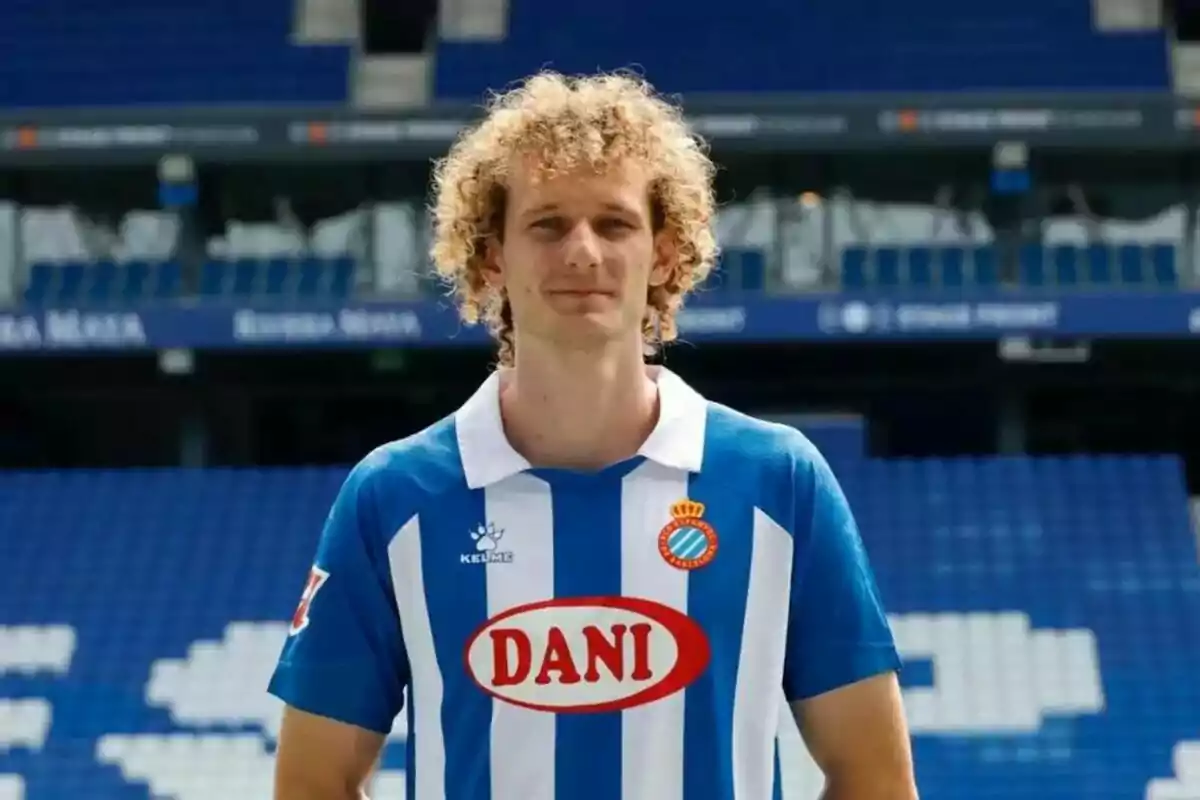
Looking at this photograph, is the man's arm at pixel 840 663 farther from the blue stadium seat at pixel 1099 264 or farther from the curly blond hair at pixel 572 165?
the blue stadium seat at pixel 1099 264

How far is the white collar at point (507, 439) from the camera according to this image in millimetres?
1769

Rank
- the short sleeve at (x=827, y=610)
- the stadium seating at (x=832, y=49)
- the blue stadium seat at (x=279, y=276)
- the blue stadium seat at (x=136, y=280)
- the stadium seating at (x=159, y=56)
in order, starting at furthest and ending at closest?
the stadium seating at (x=159, y=56), the stadium seating at (x=832, y=49), the blue stadium seat at (x=136, y=280), the blue stadium seat at (x=279, y=276), the short sleeve at (x=827, y=610)

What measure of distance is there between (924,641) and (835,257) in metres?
3.50

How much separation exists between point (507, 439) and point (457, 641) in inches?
9.7

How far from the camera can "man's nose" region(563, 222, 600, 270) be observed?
1.65 metres

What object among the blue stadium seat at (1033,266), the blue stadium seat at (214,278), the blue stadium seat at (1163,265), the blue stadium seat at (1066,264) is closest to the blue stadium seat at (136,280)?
the blue stadium seat at (214,278)

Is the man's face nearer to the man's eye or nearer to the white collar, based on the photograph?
the man's eye

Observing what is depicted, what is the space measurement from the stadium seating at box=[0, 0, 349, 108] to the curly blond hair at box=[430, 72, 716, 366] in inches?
512

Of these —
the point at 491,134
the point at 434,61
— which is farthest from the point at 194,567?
the point at 491,134

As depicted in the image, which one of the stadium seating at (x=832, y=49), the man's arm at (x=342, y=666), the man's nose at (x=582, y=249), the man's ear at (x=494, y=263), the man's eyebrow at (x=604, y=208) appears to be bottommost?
the man's arm at (x=342, y=666)

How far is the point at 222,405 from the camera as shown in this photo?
15.0 meters

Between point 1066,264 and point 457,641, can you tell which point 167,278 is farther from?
point 457,641

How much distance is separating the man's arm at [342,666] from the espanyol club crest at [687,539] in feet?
1.05

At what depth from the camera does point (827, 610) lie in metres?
1.76
